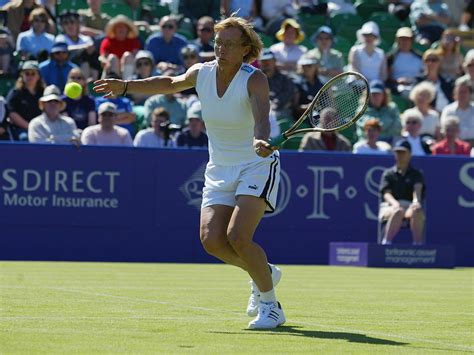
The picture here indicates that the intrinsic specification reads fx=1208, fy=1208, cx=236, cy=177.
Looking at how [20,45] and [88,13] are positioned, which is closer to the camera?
[20,45]

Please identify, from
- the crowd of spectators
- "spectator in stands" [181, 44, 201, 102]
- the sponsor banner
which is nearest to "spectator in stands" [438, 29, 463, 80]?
the crowd of spectators

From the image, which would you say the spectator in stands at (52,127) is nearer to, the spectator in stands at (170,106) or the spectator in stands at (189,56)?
the spectator in stands at (170,106)

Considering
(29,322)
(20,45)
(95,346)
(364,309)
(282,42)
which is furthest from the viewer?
(282,42)

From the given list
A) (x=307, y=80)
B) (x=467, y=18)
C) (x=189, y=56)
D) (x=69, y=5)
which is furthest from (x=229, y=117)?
(x=467, y=18)

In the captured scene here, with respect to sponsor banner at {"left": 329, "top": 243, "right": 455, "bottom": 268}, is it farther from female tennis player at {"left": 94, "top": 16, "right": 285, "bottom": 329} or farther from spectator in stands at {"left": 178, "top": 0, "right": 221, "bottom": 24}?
female tennis player at {"left": 94, "top": 16, "right": 285, "bottom": 329}

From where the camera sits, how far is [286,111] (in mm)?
18641

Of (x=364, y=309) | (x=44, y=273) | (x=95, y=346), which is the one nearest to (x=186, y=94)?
(x=44, y=273)

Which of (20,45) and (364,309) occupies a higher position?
(20,45)

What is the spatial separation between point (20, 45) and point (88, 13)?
222 cm

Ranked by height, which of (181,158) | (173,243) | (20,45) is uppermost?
(20,45)

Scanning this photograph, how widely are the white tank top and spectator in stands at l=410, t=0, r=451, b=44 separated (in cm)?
1543

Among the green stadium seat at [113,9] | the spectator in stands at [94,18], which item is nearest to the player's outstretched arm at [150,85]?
the spectator in stands at [94,18]

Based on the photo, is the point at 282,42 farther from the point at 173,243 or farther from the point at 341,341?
the point at 341,341

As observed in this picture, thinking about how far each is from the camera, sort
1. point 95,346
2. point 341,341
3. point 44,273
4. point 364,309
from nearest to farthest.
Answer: point 95,346
point 341,341
point 364,309
point 44,273
